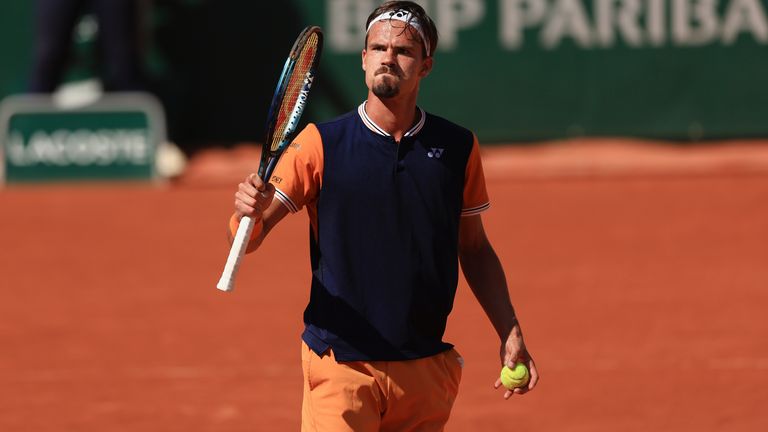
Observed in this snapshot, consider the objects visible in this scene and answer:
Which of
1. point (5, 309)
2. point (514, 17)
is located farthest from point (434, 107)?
point (5, 309)

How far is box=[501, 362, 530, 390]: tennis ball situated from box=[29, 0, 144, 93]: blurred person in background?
10.6 m

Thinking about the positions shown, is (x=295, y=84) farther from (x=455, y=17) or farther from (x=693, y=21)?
(x=693, y=21)

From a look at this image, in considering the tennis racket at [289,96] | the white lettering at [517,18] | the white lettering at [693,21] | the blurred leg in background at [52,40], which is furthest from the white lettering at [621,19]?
the tennis racket at [289,96]

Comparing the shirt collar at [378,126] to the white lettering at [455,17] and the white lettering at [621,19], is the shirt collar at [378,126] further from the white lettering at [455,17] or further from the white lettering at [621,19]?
the white lettering at [621,19]

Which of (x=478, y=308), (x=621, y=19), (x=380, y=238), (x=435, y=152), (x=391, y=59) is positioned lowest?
(x=478, y=308)

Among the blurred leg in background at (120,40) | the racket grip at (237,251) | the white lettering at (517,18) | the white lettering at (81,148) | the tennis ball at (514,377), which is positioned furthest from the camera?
the white lettering at (517,18)

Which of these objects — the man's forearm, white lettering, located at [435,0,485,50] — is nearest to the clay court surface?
white lettering, located at [435,0,485,50]

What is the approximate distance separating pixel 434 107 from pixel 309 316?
34.5ft

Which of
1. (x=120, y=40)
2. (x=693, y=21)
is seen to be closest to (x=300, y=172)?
(x=120, y=40)

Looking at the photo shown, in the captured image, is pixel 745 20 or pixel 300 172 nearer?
pixel 300 172

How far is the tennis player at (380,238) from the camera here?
14.8 ft

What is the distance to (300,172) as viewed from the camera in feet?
14.8

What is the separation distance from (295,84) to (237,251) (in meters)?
0.75

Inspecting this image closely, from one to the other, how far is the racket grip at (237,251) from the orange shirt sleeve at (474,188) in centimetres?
78
